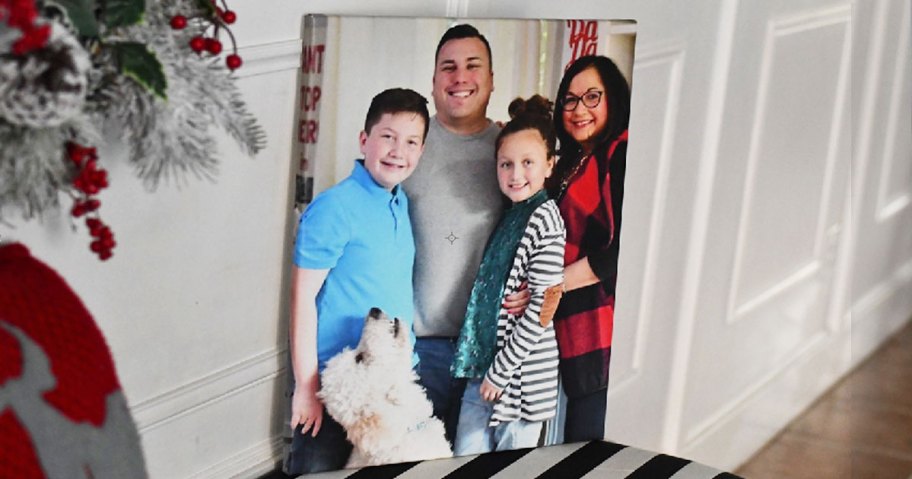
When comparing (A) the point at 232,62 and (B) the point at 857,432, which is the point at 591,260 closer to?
(A) the point at 232,62

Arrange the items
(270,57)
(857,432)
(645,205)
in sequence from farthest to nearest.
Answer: (857,432) < (645,205) < (270,57)

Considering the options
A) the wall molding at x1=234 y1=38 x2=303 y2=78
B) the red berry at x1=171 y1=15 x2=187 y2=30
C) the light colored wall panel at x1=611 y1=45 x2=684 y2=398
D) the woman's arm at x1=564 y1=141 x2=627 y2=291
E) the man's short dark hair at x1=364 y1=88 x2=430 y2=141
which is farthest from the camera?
the light colored wall panel at x1=611 y1=45 x2=684 y2=398

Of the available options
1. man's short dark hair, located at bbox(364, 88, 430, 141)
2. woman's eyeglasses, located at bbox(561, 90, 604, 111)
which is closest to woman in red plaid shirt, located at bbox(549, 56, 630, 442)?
woman's eyeglasses, located at bbox(561, 90, 604, 111)

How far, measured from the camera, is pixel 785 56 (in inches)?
85.4

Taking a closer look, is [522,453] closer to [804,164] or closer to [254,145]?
[254,145]

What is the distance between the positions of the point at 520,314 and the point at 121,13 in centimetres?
75

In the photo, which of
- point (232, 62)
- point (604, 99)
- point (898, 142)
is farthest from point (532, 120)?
point (898, 142)

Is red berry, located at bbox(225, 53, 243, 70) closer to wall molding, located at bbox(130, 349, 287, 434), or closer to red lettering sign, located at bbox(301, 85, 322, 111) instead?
red lettering sign, located at bbox(301, 85, 322, 111)

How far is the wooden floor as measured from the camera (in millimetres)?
2494

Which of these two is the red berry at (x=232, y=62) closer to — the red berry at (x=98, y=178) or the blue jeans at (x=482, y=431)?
the red berry at (x=98, y=178)

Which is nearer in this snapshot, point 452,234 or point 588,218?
point 452,234

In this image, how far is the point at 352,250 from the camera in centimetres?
125

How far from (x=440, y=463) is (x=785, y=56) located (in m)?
1.23

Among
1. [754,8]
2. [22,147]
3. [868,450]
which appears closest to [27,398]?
[22,147]
